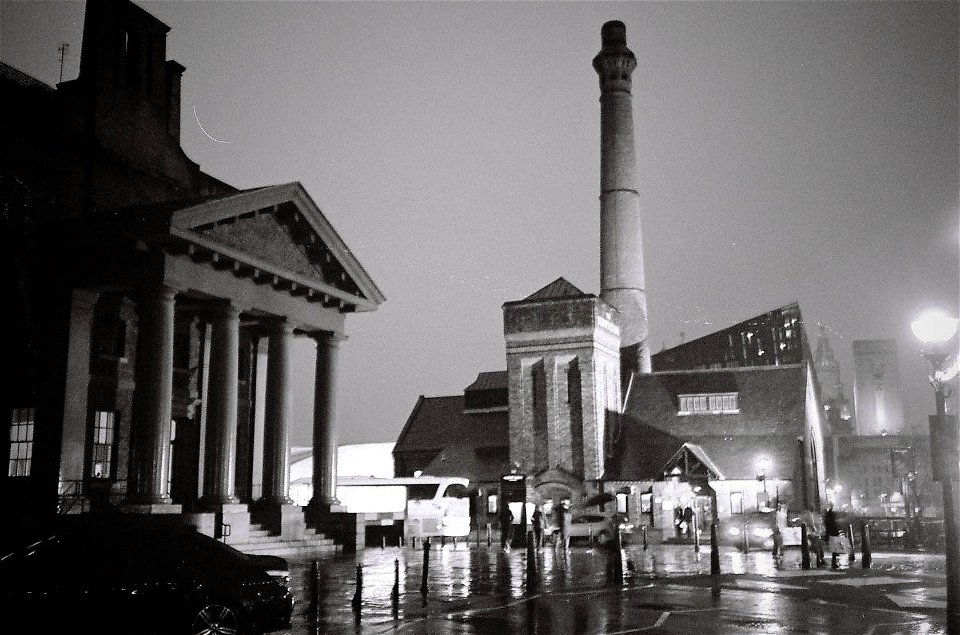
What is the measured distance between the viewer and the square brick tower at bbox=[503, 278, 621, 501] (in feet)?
156

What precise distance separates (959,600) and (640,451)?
132 ft

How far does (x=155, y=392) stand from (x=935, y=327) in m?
19.4

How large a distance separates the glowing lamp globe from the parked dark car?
26.2ft

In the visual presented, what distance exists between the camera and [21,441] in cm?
2617

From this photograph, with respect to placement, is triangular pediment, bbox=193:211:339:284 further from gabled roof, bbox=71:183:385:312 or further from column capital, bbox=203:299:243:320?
column capital, bbox=203:299:243:320

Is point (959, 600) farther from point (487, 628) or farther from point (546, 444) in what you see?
point (546, 444)

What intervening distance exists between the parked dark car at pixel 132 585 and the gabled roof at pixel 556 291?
128 ft

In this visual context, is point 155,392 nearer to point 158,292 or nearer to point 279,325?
point 158,292

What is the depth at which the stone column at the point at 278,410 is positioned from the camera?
28.7m

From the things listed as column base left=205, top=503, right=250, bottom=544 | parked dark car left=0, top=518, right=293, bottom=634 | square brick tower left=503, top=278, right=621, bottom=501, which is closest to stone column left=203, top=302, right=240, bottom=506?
column base left=205, top=503, right=250, bottom=544

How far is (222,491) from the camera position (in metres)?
25.4

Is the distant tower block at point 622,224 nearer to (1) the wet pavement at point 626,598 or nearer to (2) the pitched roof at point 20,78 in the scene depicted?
(1) the wet pavement at point 626,598

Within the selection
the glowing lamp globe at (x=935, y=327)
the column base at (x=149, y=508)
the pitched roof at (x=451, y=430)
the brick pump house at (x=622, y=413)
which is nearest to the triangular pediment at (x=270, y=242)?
the column base at (x=149, y=508)

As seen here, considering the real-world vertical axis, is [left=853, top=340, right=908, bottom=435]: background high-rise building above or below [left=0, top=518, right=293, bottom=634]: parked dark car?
above
